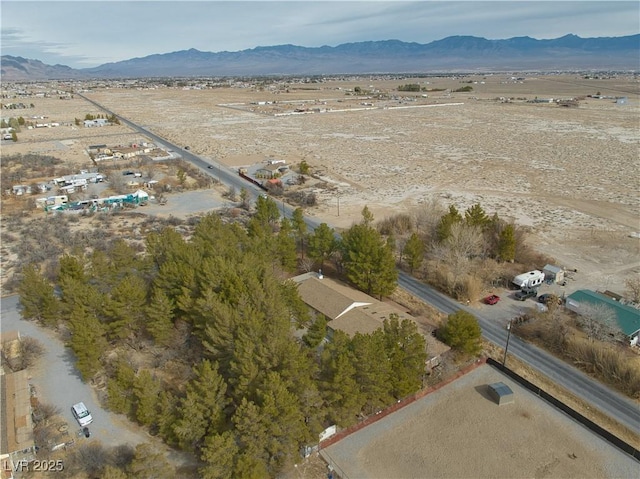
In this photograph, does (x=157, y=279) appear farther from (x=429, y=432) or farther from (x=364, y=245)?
(x=429, y=432)

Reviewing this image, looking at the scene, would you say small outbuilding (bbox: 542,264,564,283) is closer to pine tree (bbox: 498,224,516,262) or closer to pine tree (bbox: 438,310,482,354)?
pine tree (bbox: 498,224,516,262)

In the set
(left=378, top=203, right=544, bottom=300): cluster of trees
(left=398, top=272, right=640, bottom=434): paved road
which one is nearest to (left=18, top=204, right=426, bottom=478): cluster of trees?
(left=378, top=203, right=544, bottom=300): cluster of trees

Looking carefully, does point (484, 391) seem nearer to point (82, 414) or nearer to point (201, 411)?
point (201, 411)

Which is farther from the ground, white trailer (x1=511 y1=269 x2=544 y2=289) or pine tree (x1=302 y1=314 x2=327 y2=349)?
pine tree (x1=302 y1=314 x2=327 y2=349)

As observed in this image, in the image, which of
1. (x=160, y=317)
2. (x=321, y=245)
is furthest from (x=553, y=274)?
(x=160, y=317)

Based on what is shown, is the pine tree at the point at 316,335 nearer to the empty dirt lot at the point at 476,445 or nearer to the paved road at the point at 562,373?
the empty dirt lot at the point at 476,445

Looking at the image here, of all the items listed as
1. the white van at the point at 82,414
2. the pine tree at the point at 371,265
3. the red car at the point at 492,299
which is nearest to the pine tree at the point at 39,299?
the white van at the point at 82,414
